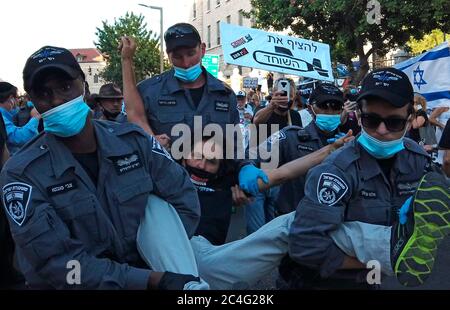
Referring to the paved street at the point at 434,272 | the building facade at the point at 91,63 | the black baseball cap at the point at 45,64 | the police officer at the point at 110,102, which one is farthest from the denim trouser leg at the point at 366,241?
the building facade at the point at 91,63

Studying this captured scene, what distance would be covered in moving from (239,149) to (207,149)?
406 mm

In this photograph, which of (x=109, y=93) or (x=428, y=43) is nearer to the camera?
(x=109, y=93)

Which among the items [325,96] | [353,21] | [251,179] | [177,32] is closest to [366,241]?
[251,179]

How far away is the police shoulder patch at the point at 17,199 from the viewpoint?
1892mm

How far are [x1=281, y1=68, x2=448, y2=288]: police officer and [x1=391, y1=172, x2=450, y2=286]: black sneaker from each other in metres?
0.07

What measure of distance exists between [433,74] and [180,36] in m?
4.91

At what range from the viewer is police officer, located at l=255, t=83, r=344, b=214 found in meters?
3.94

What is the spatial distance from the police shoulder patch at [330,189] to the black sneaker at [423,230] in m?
0.32

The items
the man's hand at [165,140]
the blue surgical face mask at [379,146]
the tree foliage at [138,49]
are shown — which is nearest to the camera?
the blue surgical face mask at [379,146]

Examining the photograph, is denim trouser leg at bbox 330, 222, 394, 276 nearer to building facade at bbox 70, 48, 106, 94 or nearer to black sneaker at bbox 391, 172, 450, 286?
black sneaker at bbox 391, 172, 450, 286

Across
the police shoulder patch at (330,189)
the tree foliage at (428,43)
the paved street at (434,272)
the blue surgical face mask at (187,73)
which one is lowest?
the paved street at (434,272)

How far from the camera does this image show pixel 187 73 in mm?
3514

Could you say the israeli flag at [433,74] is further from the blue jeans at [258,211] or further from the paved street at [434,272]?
the blue jeans at [258,211]

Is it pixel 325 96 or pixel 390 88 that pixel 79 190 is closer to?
pixel 390 88
